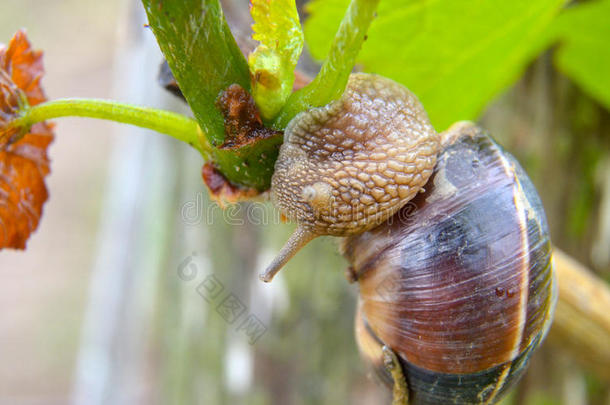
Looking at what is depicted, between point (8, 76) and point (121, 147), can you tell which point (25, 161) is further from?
point (121, 147)

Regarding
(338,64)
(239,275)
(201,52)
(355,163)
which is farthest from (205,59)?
(239,275)

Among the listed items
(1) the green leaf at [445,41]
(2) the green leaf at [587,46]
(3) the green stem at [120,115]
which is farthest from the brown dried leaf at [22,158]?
(2) the green leaf at [587,46]

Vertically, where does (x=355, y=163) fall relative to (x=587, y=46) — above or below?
below

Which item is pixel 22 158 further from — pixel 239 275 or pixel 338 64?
pixel 239 275

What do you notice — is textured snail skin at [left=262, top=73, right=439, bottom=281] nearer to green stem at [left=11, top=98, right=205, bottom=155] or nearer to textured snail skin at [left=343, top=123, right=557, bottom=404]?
textured snail skin at [left=343, top=123, right=557, bottom=404]

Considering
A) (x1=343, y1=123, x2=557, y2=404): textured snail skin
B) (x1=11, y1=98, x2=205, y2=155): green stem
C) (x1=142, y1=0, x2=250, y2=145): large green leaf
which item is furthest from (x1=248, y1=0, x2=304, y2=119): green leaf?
(x1=343, y1=123, x2=557, y2=404): textured snail skin

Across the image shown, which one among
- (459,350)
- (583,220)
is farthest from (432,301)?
(583,220)
